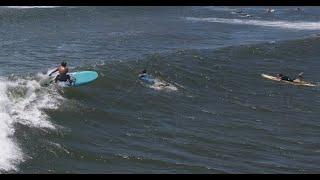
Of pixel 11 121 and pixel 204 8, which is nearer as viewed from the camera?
pixel 11 121

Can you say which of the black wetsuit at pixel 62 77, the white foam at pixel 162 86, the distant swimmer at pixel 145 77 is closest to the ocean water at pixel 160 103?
the white foam at pixel 162 86

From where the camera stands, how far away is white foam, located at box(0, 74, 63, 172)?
17750 millimetres

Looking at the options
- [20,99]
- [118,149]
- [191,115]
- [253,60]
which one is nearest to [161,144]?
[118,149]

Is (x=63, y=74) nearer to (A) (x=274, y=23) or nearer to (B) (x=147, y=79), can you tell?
(B) (x=147, y=79)

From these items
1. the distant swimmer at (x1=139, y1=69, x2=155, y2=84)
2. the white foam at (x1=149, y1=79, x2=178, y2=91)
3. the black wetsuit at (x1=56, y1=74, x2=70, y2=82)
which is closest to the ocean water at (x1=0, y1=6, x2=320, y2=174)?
the white foam at (x1=149, y1=79, x2=178, y2=91)

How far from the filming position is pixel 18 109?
22.7m

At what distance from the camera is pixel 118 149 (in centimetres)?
1995

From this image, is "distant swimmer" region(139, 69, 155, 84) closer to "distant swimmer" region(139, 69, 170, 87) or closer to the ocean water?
"distant swimmer" region(139, 69, 170, 87)

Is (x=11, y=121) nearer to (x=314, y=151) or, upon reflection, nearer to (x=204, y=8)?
(x=314, y=151)

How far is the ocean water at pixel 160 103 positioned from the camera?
19.0 metres

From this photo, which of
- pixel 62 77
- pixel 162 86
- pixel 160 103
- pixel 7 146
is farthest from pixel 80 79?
pixel 7 146

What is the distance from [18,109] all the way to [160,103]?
7.61 m

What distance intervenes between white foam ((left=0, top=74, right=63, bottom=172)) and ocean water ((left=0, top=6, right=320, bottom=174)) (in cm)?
5

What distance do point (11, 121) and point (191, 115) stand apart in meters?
8.79
